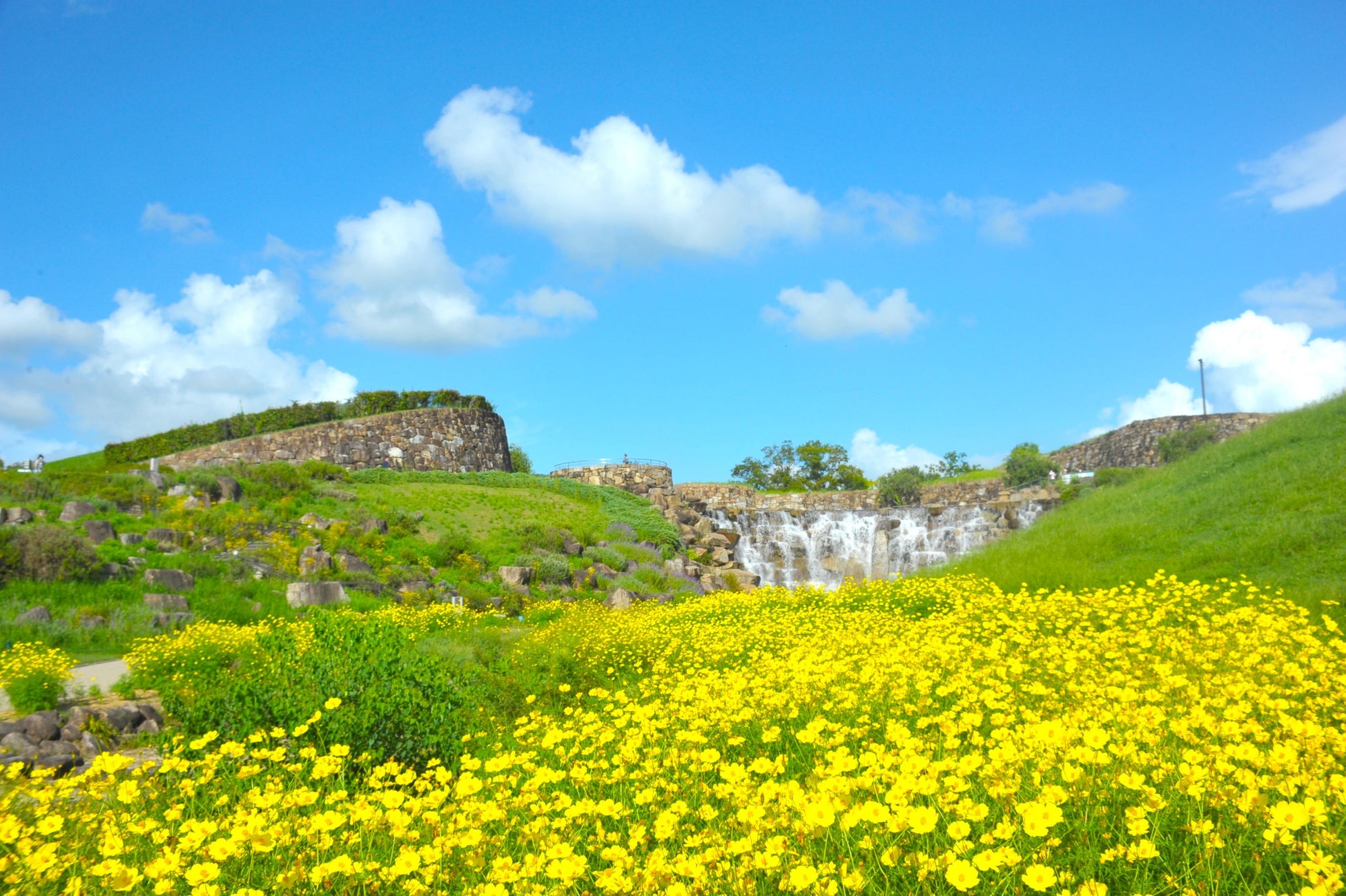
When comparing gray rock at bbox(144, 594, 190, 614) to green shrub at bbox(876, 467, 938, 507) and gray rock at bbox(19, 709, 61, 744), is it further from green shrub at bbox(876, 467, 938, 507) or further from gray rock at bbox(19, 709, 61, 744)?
green shrub at bbox(876, 467, 938, 507)

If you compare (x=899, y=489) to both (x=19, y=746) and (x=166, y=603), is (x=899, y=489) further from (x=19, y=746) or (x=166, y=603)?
(x=19, y=746)

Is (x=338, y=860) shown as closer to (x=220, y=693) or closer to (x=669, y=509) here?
(x=220, y=693)

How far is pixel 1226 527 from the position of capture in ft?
50.8

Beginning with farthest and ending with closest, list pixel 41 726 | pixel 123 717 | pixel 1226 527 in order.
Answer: pixel 1226 527 < pixel 123 717 < pixel 41 726

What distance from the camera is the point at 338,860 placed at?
2916mm

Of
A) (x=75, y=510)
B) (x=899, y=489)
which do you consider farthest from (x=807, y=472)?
(x=75, y=510)

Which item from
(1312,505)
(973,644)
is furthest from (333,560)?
(1312,505)

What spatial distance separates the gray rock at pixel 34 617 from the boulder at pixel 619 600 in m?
10.2

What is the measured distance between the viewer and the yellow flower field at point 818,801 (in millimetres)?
2842

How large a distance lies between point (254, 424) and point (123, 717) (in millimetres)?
28950

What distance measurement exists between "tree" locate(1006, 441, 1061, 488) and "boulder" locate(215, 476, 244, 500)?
99.5 feet

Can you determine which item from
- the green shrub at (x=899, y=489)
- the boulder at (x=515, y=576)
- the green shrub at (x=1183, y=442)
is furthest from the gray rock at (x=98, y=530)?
the green shrub at (x=1183, y=442)

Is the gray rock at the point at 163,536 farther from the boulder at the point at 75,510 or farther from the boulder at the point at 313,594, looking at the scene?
the boulder at the point at 313,594

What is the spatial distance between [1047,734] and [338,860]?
2963 millimetres
